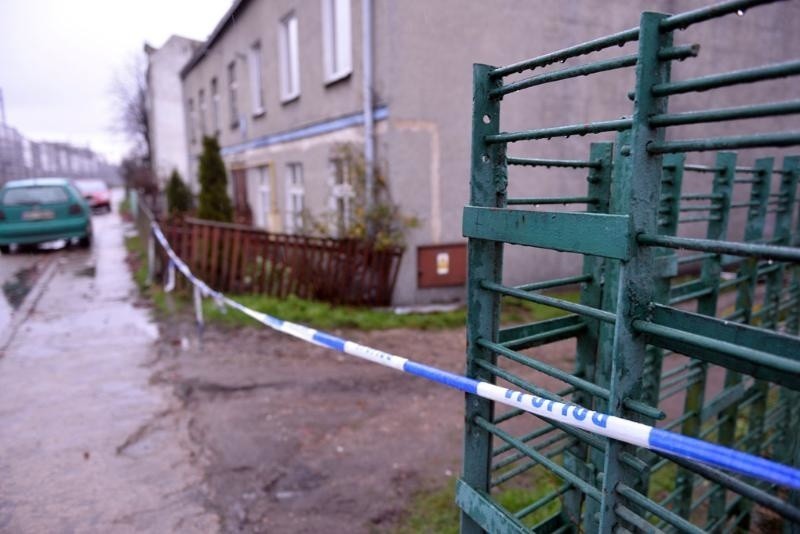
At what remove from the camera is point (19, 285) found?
8742mm

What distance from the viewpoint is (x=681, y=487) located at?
2.82m

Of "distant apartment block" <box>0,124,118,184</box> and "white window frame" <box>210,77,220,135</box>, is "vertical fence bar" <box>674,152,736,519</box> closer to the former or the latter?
"distant apartment block" <box>0,124,118,184</box>

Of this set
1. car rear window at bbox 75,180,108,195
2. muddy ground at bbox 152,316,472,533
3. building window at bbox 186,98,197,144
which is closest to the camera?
muddy ground at bbox 152,316,472,533

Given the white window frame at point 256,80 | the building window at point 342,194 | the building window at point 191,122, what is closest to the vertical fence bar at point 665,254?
the building window at point 342,194

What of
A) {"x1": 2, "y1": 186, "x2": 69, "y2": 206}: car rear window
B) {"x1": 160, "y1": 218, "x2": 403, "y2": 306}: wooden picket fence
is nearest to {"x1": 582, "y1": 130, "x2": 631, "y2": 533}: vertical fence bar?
{"x1": 160, "y1": 218, "x2": 403, "y2": 306}: wooden picket fence

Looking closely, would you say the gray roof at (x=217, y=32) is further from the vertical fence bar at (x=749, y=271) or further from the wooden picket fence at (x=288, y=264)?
the vertical fence bar at (x=749, y=271)

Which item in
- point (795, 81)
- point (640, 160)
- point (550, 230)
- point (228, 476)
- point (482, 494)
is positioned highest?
point (795, 81)

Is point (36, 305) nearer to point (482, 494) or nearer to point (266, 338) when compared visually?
point (266, 338)

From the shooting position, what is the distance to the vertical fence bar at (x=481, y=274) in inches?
68.1

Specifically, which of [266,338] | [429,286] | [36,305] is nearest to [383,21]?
[429,286]

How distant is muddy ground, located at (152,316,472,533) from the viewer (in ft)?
9.82

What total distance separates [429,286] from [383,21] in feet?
12.2

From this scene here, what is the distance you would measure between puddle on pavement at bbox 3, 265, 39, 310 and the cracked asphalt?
1480 mm

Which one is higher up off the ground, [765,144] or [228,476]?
[765,144]
